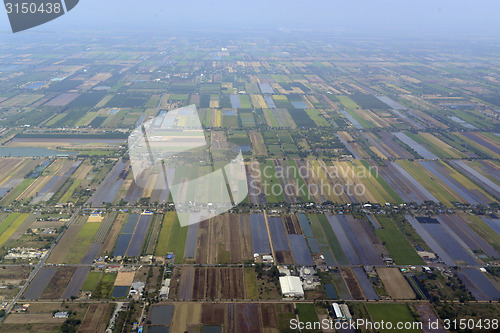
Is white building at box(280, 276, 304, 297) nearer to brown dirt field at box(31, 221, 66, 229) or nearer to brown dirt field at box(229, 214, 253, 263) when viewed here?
brown dirt field at box(229, 214, 253, 263)

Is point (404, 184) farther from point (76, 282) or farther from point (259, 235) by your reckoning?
point (76, 282)

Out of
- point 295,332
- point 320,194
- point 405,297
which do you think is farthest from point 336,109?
point 295,332

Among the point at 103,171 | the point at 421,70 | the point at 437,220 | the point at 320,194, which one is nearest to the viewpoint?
the point at 437,220

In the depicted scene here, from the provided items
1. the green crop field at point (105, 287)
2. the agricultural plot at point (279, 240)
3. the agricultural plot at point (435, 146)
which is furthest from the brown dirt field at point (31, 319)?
the agricultural plot at point (435, 146)

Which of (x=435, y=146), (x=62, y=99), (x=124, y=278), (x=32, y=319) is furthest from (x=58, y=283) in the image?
(x=62, y=99)

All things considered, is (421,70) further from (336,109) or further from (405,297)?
(405,297)

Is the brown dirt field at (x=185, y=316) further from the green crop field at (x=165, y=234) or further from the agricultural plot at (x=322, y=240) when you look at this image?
the agricultural plot at (x=322, y=240)
